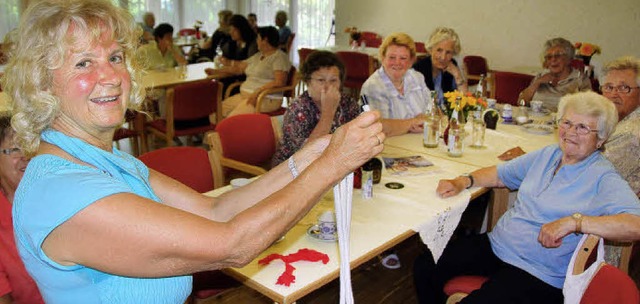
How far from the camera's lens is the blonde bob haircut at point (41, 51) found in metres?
1.14

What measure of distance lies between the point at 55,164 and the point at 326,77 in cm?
216

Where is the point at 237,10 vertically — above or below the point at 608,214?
above

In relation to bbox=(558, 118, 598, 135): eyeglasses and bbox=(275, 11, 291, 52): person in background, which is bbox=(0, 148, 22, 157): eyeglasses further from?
bbox=(275, 11, 291, 52): person in background

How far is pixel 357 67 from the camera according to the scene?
6.96 meters

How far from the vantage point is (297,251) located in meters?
1.88

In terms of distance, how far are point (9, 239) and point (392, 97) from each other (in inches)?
102

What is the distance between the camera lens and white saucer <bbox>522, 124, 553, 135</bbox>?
3653 mm

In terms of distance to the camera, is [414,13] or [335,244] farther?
[414,13]

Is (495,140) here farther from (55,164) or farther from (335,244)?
(55,164)

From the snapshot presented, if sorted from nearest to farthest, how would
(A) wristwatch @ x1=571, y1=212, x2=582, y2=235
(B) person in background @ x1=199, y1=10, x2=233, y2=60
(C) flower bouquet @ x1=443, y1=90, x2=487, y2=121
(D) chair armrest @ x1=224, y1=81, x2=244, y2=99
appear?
(A) wristwatch @ x1=571, y1=212, x2=582, y2=235
(C) flower bouquet @ x1=443, y1=90, x2=487, y2=121
(D) chair armrest @ x1=224, y1=81, x2=244, y2=99
(B) person in background @ x1=199, y1=10, x2=233, y2=60

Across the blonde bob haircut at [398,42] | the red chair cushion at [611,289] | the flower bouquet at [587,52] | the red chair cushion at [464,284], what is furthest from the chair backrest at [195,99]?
the flower bouquet at [587,52]

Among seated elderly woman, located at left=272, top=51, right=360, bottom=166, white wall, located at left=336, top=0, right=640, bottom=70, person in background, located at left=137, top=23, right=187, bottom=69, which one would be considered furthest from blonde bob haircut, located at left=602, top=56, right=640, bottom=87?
person in background, located at left=137, top=23, right=187, bottom=69

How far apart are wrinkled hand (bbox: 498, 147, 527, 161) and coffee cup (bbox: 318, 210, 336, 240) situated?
4.73 ft

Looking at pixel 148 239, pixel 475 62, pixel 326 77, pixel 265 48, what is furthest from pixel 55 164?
pixel 475 62
